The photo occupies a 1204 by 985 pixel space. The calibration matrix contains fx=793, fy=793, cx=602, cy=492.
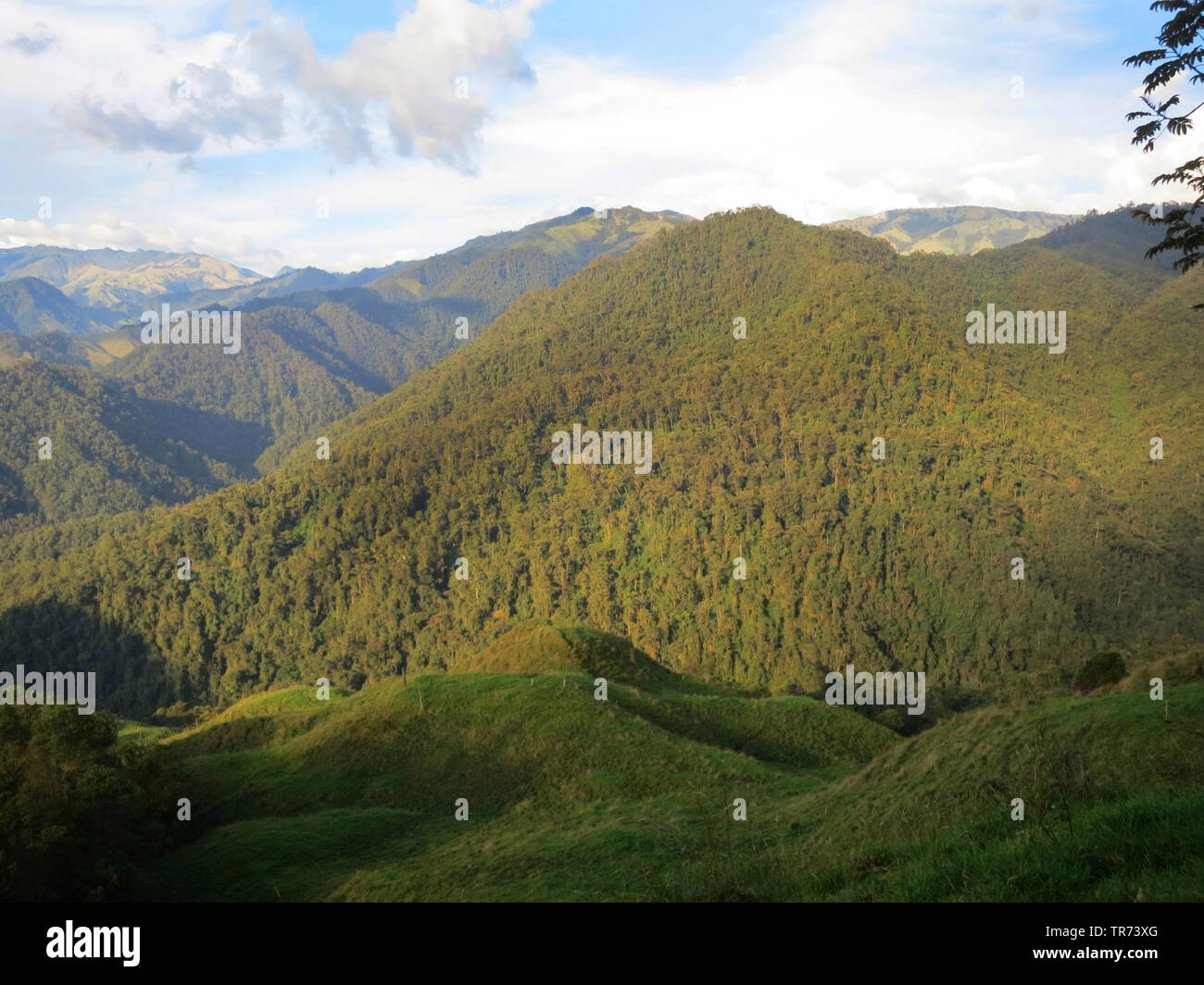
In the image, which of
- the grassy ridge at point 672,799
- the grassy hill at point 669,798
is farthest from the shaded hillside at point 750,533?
the grassy ridge at point 672,799

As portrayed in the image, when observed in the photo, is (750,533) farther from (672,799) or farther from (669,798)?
(672,799)

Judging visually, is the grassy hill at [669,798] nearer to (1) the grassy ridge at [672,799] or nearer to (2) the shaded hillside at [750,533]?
(1) the grassy ridge at [672,799]

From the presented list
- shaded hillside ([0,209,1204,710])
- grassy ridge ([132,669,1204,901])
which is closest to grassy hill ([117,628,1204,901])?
grassy ridge ([132,669,1204,901])

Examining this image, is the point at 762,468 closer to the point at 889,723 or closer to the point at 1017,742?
the point at 889,723

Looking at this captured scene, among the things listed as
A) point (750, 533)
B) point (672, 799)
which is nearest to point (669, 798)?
point (672, 799)

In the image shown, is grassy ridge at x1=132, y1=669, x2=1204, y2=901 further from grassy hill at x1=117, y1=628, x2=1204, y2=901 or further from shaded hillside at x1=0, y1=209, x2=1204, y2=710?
shaded hillside at x1=0, y1=209, x2=1204, y2=710
